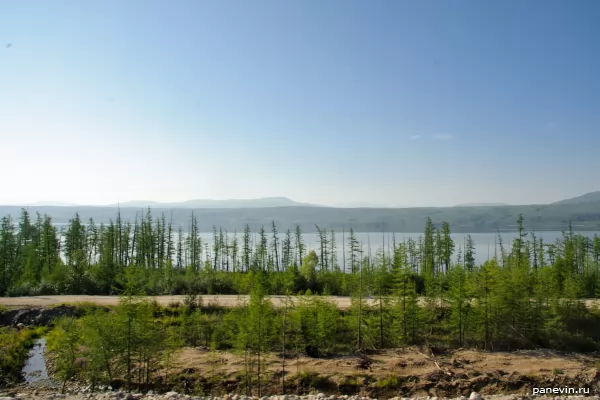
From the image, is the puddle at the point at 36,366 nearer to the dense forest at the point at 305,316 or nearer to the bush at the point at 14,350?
the bush at the point at 14,350

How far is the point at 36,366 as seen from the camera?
Answer: 27922mm

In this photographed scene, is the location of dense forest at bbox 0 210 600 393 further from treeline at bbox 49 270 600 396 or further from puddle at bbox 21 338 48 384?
puddle at bbox 21 338 48 384

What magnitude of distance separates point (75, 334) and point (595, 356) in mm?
40201

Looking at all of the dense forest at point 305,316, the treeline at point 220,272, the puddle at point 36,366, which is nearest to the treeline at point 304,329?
the dense forest at point 305,316

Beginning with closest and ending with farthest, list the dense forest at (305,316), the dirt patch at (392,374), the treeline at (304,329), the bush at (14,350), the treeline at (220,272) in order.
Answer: the dense forest at (305,316), the treeline at (304,329), the dirt patch at (392,374), the bush at (14,350), the treeline at (220,272)

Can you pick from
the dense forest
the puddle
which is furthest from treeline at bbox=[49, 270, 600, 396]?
the puddle

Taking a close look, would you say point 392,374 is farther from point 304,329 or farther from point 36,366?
point 36,366

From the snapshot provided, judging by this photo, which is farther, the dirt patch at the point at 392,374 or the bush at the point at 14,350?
the bush at the point at 14,350

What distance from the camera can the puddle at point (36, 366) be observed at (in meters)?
25.9

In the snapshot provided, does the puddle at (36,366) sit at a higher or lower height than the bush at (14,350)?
lower

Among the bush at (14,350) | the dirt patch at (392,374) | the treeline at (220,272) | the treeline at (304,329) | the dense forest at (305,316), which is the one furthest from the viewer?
the treeline at (220,272)

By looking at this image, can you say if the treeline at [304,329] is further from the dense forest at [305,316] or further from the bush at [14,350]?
the bush at [14,350]

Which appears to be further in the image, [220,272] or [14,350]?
[220,272]

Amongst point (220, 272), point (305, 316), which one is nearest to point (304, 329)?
point (305, 316)
